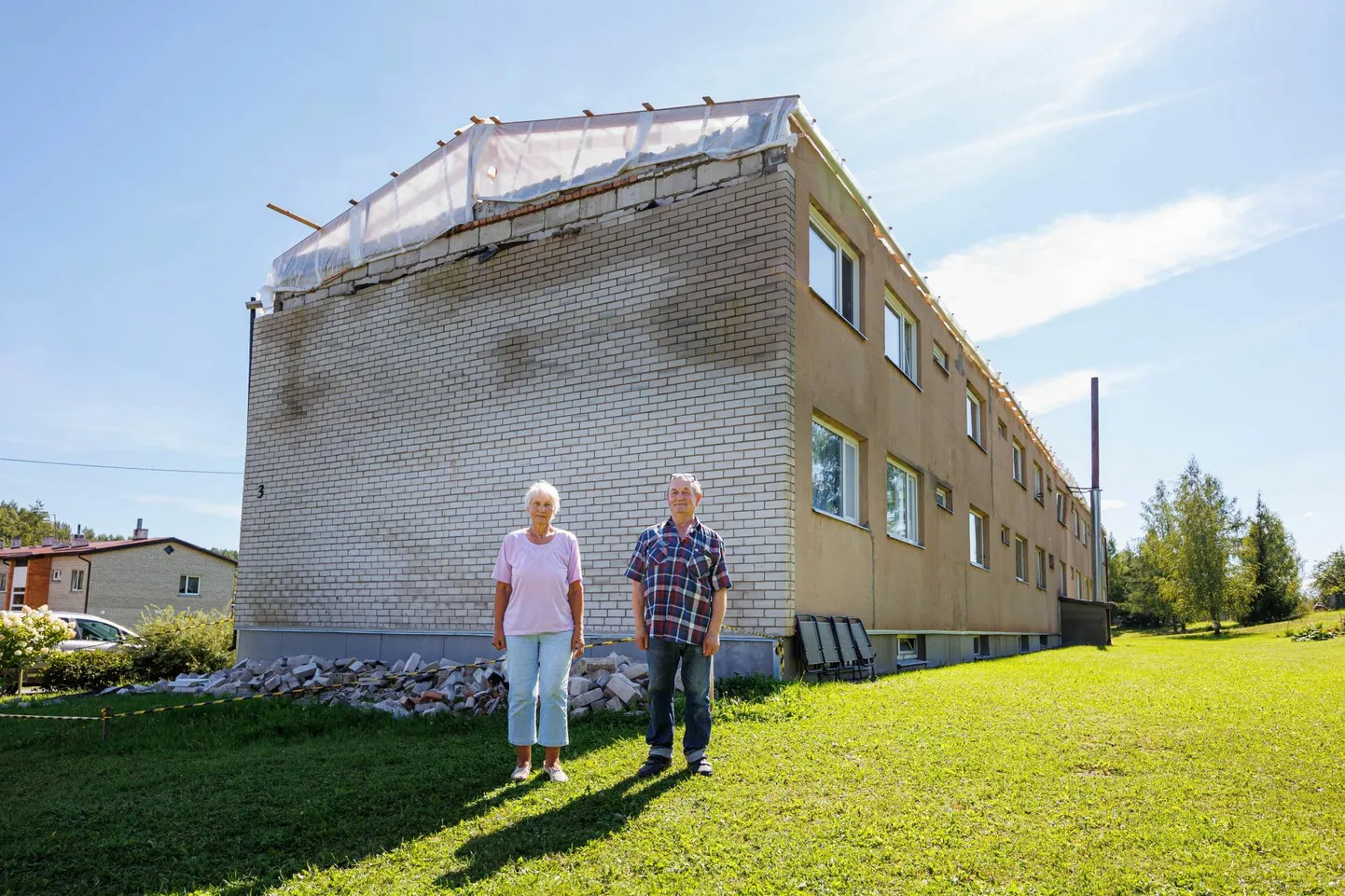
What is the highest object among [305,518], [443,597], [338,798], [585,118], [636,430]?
[585,118]

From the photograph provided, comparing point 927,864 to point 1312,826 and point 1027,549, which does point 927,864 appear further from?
point 1027,549

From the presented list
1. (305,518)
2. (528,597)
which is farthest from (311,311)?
(528,597)

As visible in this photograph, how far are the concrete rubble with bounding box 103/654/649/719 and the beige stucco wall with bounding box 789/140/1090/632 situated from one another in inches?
91.4

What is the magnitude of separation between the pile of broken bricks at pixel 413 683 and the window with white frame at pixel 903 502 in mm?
5337

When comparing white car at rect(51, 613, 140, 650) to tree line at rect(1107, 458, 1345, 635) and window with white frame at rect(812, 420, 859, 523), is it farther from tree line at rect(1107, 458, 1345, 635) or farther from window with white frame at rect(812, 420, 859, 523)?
tree line at rect(1107, 458, 1345, 635)

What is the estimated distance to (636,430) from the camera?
9992 mm

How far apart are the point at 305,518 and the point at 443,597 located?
9.39 ft

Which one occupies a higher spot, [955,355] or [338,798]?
[955,355]

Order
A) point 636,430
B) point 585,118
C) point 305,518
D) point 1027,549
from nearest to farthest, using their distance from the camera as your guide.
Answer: point 636,430 → point 585,118 → point 305,518 → point 1027,549

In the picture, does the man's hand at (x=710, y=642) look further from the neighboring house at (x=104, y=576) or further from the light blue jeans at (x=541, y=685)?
the neighboring house at (x=104, y=576)

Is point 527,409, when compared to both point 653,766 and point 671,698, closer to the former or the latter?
point 671,698

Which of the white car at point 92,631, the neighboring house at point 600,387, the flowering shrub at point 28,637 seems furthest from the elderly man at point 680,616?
the white car at point 92,631

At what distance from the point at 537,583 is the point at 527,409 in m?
5.72

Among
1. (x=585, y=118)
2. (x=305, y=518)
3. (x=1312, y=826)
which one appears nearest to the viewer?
(x=1312, y=826)
